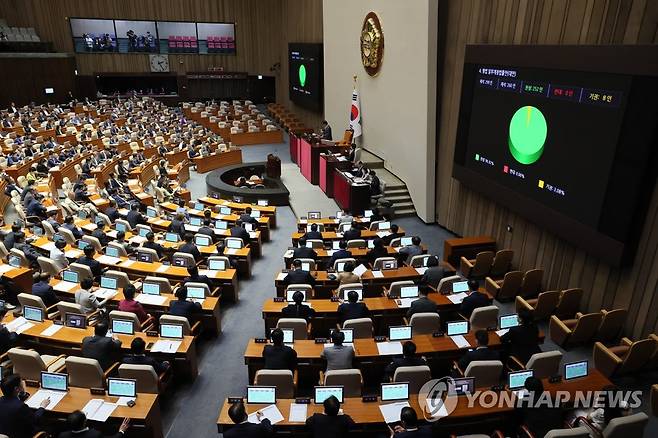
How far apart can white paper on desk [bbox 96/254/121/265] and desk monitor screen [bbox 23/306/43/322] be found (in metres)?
2.09

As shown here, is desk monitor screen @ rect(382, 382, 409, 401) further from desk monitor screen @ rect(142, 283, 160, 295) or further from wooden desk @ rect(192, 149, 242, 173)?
wooden desk @ rect(192, 149, 242, 173)

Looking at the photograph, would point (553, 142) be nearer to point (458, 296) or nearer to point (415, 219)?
point (458, 296)

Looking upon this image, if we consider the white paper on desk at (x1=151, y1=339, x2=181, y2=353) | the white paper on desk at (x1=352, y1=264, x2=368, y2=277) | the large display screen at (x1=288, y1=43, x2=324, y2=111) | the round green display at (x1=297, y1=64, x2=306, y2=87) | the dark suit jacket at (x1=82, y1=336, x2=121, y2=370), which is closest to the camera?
the dark suit jacket at (x1=82, y1=336, x2=121, y2=370)

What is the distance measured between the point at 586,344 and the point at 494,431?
3.49 meters

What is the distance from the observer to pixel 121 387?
5.66 meters

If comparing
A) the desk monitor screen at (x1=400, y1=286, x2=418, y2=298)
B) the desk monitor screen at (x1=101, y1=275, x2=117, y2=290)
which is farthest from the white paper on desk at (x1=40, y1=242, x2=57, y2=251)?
the desk monitor screen at (x1=400, y1=286, x2=418, y2=298)

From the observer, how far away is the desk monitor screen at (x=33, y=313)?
24.1 feet

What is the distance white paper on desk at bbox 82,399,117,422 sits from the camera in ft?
17.4

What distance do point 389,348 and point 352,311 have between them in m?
0.96

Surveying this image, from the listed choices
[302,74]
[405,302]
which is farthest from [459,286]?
[302,74]

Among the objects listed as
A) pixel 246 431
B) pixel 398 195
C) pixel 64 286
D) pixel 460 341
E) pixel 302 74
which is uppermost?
pixel 302 74

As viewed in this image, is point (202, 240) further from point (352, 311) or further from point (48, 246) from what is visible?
point (352, 311)

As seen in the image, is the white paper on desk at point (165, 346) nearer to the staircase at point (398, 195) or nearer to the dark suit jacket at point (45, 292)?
the dark suit jacket at point (45, 292)

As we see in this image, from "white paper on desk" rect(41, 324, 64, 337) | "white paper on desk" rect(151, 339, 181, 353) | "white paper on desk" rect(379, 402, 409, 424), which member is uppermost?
"white paper on desk" rect(379, 402, 409, 424)
